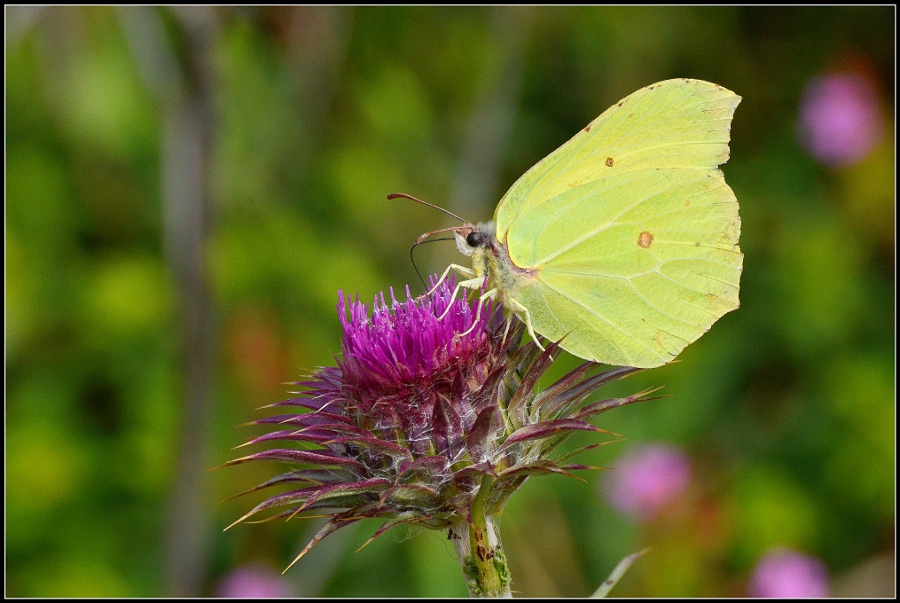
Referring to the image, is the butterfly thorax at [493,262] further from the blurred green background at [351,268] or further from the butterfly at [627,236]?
the blurred green background at [351,268]

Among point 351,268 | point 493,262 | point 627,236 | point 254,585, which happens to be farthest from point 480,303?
point 351,268

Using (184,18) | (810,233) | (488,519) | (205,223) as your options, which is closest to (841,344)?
(810,233)

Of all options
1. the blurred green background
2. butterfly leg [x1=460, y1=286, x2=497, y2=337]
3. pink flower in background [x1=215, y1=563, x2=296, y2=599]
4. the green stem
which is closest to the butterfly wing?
butterfly leg [x1=460, y1=286, x2=497, y2=337]

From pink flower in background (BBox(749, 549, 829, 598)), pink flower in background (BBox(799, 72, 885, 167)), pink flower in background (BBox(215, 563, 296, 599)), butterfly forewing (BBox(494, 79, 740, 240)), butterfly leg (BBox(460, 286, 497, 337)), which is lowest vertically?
pink flower in background (BBox(749, 549, 829, 598))

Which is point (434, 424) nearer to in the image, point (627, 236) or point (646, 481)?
point (627, 236)

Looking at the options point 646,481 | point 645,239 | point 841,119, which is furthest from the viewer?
point 841,119

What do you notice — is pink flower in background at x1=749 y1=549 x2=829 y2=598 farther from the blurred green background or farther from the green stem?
the green stem

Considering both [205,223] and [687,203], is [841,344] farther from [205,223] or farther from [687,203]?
[205,223]
